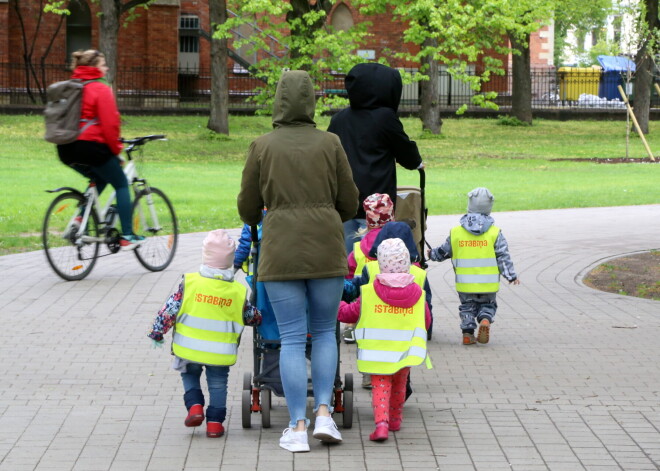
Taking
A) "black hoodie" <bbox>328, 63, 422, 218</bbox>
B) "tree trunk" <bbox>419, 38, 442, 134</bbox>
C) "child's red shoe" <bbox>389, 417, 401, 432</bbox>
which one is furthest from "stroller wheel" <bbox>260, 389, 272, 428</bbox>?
"tree trunk" <bbox>419, 38, 442, 134</bbox>

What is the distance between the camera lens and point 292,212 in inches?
217

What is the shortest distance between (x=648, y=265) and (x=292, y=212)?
25.2ft

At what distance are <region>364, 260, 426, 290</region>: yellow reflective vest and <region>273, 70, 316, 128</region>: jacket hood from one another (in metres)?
1.05

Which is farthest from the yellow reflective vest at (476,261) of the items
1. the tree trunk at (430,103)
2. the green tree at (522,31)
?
the tree trunk at (430,103)

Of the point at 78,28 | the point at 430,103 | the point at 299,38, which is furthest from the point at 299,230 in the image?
the point at 78,28

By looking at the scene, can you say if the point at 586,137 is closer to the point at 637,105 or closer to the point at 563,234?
the point at 637,105

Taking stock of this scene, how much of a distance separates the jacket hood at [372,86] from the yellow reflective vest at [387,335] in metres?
2.01

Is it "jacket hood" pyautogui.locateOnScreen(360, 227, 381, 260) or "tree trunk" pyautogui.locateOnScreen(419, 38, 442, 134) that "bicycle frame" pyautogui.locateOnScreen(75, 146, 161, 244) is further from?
"tree trunk" pyautogui.locateOnScreen(419, 38, 442, 134)

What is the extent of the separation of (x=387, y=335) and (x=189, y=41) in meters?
39.7

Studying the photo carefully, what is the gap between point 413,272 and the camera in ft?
20.4

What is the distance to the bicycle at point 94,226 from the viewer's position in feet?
33.7

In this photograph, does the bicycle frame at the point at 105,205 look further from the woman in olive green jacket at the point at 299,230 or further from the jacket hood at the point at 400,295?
the jacket hood at the point at 400,295

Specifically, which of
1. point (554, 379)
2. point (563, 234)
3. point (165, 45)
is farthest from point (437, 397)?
point (165, 45)

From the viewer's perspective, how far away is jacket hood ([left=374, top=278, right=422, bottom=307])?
5.84 meters
